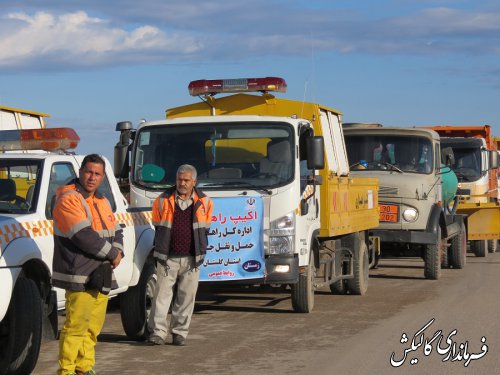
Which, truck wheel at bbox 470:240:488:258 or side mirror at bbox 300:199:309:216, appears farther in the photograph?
truck wheel at bbox 470:240:488:258

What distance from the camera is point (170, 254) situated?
1109 cm

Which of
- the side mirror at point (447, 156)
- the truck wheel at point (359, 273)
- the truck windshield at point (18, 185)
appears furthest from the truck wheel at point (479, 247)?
the truck windshield at point (18, 185)

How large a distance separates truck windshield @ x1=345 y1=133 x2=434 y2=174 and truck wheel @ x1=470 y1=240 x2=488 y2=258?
7276mm

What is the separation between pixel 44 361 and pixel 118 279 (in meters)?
1.07

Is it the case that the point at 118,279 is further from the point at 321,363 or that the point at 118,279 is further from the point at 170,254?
the point at 321,363

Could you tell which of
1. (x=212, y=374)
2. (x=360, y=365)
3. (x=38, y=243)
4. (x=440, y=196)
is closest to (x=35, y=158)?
(x=38, y=243)

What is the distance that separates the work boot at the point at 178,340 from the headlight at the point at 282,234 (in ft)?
7.37

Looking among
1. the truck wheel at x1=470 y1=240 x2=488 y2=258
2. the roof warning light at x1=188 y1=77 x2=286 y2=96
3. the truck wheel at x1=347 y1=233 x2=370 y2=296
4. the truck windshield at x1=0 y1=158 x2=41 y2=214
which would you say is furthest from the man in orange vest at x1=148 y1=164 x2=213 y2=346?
the truck wheel at x1=470 y1=240 x2=488 y2=258

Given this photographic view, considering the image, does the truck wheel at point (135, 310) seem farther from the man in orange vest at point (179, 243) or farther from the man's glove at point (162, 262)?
the man's glove at point (162, 262)

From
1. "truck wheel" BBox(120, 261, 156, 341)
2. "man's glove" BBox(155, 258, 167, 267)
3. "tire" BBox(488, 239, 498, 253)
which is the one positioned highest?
"man's glove" BBox(155, 258, 167, 267)

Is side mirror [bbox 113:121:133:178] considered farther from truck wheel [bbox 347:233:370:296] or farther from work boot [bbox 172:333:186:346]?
truck wheel [bbox 347:233:370:296]

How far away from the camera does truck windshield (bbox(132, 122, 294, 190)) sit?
1338 centimetres

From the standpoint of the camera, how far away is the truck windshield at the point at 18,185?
32.2 feet

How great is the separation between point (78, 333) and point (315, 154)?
5.28 metres
